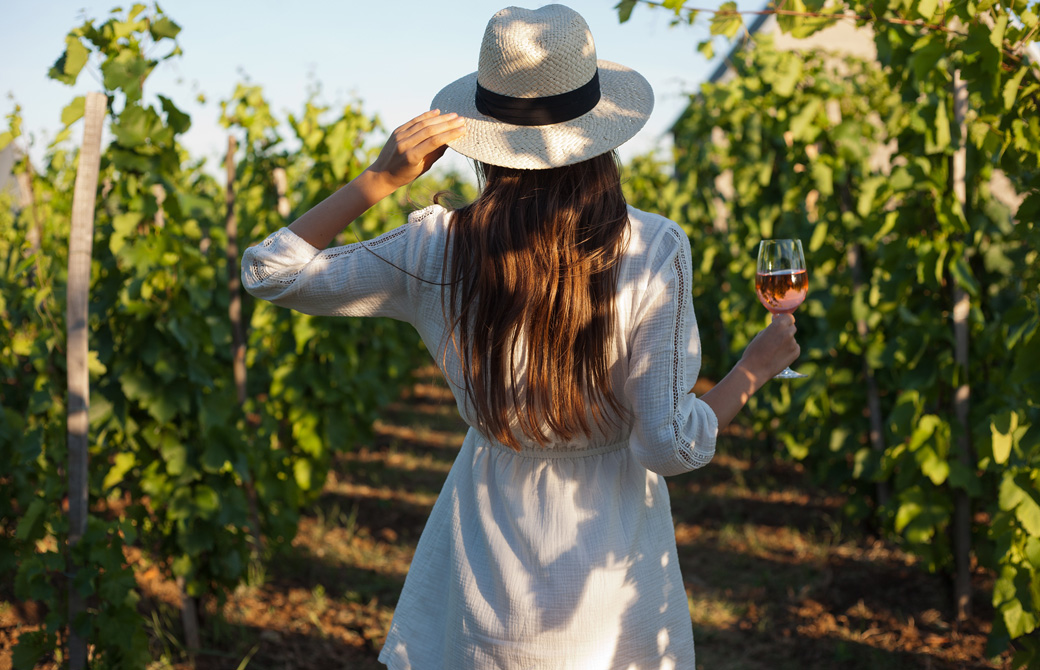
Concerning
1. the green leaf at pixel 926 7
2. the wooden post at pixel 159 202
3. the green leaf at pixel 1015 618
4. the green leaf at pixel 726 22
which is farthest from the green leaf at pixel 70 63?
the green leaf at pixel 1015 618

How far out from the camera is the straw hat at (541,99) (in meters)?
1.39

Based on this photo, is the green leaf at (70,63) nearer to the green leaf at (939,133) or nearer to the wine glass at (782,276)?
the wine glass at (782,276)

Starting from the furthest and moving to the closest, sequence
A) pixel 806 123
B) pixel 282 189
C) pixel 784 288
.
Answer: pixel 282 189 < pixel 806 123 < pixel 784 288

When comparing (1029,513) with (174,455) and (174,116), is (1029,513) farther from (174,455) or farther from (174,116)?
(174,116)

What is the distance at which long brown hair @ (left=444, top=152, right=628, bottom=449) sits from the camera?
1.38 m

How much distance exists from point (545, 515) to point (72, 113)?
84.0 inches

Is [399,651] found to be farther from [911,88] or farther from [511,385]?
Result: [911,88]

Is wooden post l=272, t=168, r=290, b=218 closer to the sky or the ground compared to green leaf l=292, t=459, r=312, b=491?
closer to the sky

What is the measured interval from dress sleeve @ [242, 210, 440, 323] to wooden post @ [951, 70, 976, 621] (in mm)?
2546

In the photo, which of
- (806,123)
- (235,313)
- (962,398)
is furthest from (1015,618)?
(235,313)

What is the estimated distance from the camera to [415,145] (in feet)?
4.55

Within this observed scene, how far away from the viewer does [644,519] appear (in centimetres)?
158

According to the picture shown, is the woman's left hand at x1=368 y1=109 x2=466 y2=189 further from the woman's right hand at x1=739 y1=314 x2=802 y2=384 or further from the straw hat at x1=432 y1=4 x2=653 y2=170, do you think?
the woman's right hand at x1=739 y1=314 x2=802 y2=384

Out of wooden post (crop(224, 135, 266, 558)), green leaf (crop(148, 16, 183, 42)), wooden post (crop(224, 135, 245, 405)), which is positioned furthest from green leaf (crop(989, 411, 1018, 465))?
wooden post (crop(224, 135, 245, 405))
